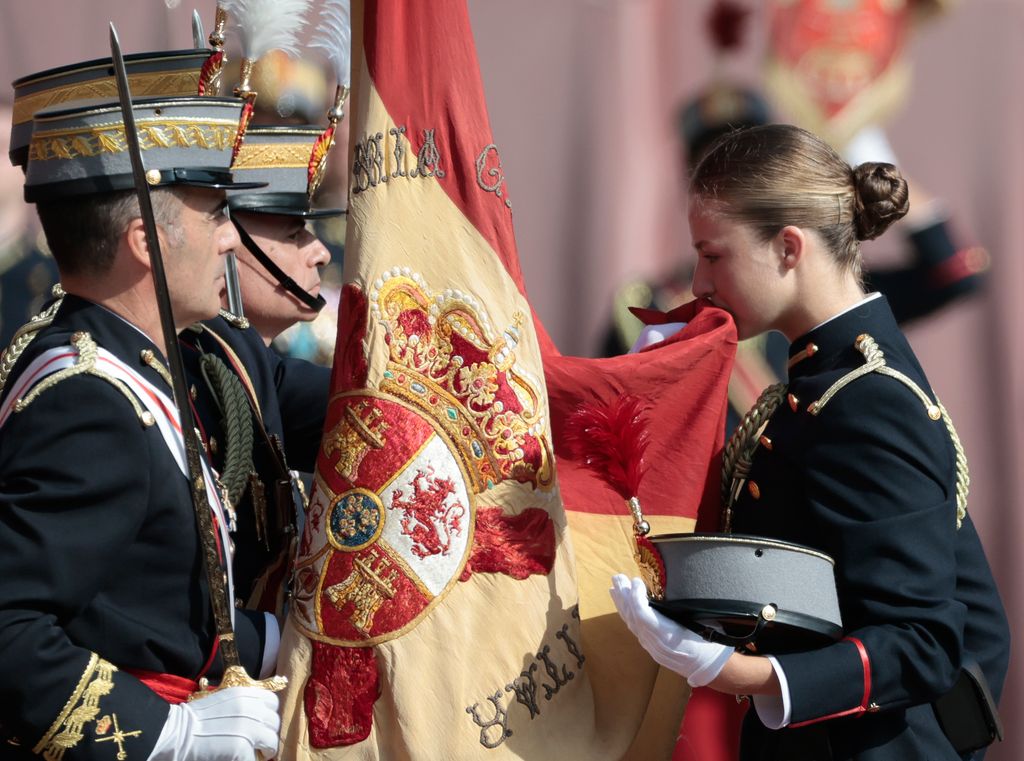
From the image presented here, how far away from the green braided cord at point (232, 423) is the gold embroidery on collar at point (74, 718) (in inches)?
25.0

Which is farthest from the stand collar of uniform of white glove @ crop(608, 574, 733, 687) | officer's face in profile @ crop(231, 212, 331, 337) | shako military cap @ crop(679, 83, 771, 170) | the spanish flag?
shako military cap @ crop(679, 83, 771, 170)

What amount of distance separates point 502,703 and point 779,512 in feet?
1.96

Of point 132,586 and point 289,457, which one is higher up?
point 132,586

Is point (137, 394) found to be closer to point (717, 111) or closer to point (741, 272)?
point (741, 272)

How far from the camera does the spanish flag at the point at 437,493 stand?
2.38m

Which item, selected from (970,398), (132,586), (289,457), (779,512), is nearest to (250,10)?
(289,457)

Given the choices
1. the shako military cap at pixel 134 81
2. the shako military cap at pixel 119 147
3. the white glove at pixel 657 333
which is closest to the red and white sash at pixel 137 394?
the shako military cap at pixel 119 147

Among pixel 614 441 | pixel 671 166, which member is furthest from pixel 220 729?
pixel 671 166

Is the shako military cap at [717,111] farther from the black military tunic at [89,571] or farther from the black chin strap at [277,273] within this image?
the black military tunic at [89,571]

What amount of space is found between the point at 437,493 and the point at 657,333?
692 mm

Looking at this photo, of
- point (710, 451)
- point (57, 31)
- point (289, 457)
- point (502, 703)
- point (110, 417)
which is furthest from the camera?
point (57, 31)

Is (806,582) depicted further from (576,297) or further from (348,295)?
(576,297)

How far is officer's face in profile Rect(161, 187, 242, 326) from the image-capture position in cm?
242

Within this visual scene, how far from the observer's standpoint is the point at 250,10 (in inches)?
115
